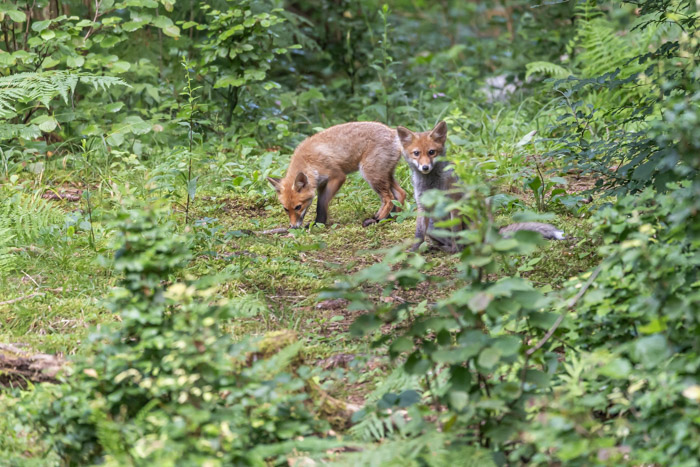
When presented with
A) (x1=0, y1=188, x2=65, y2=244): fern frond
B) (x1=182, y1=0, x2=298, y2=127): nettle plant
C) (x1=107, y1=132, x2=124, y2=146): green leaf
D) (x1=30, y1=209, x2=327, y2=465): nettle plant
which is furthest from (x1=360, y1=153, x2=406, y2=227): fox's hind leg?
(x1=30, y1=209, x2=327, y2=465): nettle plant

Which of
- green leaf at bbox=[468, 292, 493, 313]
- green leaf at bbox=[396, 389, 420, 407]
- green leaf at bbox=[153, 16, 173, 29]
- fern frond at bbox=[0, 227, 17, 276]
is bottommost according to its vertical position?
fern frond at bbox=[0, 227, 17, 276]

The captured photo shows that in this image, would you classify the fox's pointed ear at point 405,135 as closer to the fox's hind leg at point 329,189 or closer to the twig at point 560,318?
the fox's hind leg at point 329,189

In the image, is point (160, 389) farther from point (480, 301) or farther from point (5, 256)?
point (5, 256)

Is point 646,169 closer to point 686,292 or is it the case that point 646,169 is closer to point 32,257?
point 686,292

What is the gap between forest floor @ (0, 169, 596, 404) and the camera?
4.14 m

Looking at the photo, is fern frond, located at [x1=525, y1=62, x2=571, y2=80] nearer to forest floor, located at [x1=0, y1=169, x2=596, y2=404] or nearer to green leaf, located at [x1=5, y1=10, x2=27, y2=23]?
forest floor, located at [x1=0, y1=169, x2=596, y2=404]

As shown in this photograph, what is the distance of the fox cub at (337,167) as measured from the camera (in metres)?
→ 7.19

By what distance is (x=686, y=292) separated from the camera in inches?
111

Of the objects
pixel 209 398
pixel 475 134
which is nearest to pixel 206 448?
pixel 209 398

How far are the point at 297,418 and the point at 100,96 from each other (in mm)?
7196

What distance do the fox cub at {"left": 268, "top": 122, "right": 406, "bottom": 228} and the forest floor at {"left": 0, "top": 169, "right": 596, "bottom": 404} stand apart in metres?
0.42

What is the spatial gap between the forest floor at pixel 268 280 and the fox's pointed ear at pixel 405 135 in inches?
31.4

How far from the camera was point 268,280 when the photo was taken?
516cm

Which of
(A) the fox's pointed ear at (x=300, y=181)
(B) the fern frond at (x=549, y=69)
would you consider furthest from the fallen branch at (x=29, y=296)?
(B) the fern frond at (x=549, y=69)
